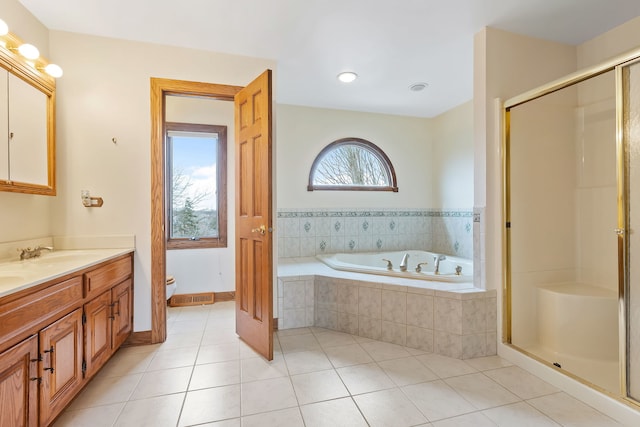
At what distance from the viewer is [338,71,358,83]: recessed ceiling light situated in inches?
111

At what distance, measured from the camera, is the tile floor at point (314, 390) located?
1500mm

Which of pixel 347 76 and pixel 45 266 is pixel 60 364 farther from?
pixel 347 76

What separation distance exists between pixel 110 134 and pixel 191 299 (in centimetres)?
198

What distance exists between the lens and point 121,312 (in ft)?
6.93

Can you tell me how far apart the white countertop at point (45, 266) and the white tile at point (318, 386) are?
4.51 feet

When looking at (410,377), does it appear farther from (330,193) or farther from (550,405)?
(330,193)

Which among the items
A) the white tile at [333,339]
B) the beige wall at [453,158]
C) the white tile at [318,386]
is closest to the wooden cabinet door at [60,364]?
the white tile at [318,386]

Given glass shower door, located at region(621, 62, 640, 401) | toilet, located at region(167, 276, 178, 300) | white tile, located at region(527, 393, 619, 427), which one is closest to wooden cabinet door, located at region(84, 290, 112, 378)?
toilet, located at region(167, 276, 178, 300)

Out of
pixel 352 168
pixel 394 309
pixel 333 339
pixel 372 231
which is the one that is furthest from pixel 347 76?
pixel 333 339

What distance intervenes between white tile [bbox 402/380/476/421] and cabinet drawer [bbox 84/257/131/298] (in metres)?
1.91

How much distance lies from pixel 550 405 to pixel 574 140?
1957 millimetres

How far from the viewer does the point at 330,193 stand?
376 cm

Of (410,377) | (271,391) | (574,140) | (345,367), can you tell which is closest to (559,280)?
(574,140)

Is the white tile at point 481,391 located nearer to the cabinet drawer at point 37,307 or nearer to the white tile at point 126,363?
the white tile at point 126,363
